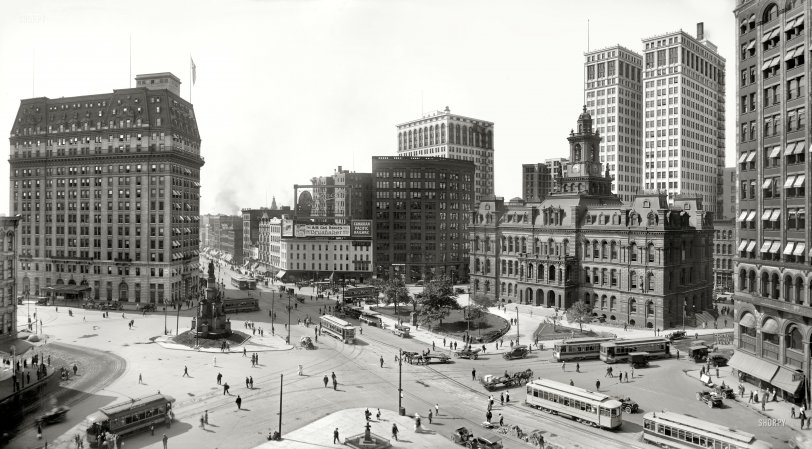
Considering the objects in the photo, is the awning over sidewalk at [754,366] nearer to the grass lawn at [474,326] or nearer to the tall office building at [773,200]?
the tall office building at [773,200]

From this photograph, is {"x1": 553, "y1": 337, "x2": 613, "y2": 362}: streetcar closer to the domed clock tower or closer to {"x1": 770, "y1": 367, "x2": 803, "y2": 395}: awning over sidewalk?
{"x1": 770, "y1": 367, "x2": 803, "y2": 395}: awning over sidewalk

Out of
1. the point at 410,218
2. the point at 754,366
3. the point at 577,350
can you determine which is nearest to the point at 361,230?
the point at 410,218

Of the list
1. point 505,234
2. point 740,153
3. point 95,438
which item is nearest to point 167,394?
point 95,438

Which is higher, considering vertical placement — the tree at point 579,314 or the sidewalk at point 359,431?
the tree at point 579,314

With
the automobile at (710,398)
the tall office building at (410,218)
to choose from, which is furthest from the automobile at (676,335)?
the tall office building at (410,218)

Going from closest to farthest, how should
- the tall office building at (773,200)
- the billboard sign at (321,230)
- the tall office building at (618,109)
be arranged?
the tall office building at (773,200), the billboard sign at (321,230), the tall office building at (618,109)

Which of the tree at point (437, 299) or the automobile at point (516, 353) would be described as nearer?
the automobile at point (516, 353)

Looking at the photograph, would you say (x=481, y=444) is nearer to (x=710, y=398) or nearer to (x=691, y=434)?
(x=691, y=434)

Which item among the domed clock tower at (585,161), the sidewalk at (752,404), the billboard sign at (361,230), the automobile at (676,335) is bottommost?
the sidewalk at (752,404)
